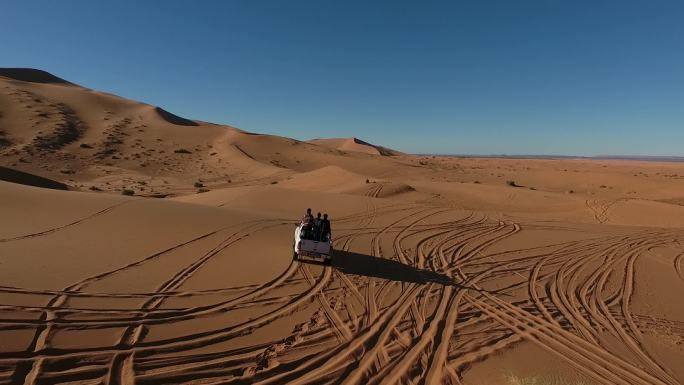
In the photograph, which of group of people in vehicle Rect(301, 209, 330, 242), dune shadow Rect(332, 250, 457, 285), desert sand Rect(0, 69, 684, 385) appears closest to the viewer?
desert sand Rect(0, 69, 684, 385)

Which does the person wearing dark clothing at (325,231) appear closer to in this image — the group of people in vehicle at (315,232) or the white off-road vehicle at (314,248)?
the group of people in vehicle at (315,232)

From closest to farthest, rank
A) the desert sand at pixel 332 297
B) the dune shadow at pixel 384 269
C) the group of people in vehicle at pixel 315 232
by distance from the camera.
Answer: the desert sand at pixel 332 297
the dune shadow at pixel 384 269
the group of people in vehicle at pixel 315 232

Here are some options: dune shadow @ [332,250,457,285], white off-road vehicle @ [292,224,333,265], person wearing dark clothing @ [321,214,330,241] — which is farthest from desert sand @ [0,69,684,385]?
person wearing dark clothing @ [321,214,330,241]

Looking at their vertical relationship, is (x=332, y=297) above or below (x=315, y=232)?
below

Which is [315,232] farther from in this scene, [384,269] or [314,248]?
[384,269]

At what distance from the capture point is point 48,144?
45.3 metres

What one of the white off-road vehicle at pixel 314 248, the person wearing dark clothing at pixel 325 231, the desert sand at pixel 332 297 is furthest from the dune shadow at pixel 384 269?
the person wearing dark clothing at pixel 325 231

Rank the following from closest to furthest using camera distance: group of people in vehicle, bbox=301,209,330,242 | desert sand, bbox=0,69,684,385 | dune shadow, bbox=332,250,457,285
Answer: desert sand, bbox=0,69,684,385
dune shadow, bbox=332,250,457,285
group of people in vehicle, bbox=301,209,330,242

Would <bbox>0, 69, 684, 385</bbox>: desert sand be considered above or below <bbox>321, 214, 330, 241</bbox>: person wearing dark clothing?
below

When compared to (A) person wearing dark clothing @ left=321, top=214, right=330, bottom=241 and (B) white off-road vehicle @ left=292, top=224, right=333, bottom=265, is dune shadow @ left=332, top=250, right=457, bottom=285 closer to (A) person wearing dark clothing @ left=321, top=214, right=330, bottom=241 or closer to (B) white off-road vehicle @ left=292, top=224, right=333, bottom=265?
(B) white off-road vehicle @ left=292, top=224, right=333, bottom=265

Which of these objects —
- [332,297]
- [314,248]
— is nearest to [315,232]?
[314,248]

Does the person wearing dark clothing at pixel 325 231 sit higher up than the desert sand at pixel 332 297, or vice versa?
the person wearing dark clothing at pixel 325 231

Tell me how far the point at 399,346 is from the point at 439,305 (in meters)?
2.44

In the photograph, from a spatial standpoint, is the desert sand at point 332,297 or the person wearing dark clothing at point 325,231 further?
the person wearing dark clothing at point 325,231
